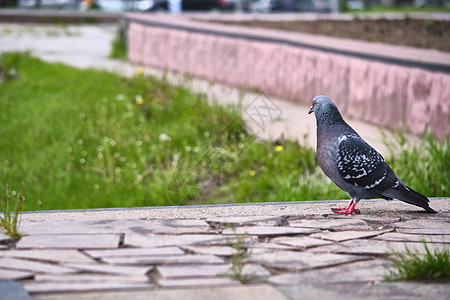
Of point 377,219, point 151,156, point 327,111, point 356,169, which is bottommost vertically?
point 151,156

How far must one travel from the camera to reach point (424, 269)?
10.0 feet

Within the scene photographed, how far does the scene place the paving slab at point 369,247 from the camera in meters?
3.38

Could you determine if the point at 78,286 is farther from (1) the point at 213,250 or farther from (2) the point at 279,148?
(2) the point at 279,148

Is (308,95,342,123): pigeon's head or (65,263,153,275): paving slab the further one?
(308,95,342,123): pigeon's head

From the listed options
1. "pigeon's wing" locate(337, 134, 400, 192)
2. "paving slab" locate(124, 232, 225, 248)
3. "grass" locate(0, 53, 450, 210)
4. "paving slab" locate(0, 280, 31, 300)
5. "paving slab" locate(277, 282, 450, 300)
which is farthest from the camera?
"grass" locate(0, 53, 450, 210)

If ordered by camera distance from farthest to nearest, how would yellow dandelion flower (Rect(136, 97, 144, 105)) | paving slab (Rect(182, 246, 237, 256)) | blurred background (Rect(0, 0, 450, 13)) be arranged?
blurred background (Rect(0, 0, 450, 13)) < yellow dandelion flower (Rect(136, 97, 144, 105)) < paving slab (Rect(182, 246, 237, 256))

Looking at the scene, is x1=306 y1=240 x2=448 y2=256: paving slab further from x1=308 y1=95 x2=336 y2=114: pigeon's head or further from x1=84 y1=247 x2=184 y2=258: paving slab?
x1=308 y1=95 x2=336 y2=114: pigeon's head

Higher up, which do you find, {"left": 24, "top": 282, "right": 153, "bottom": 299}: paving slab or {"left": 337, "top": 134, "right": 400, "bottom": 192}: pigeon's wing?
{"left": 337, "top": 134, "right": 400, "bottom": 192}: pigeon's wing

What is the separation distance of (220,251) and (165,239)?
1.08ft

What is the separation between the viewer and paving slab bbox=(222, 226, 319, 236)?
3.63 meters

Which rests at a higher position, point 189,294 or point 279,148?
point 189,294

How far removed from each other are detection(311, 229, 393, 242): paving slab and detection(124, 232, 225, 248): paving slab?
0.54m

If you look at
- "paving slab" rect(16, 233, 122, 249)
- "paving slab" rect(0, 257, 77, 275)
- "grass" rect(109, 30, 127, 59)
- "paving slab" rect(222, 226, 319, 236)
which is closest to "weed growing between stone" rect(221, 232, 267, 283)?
"paving slab" rect(222, 226, 319, 236)

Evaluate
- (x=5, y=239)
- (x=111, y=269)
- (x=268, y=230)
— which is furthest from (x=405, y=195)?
(x=5, y=239)
